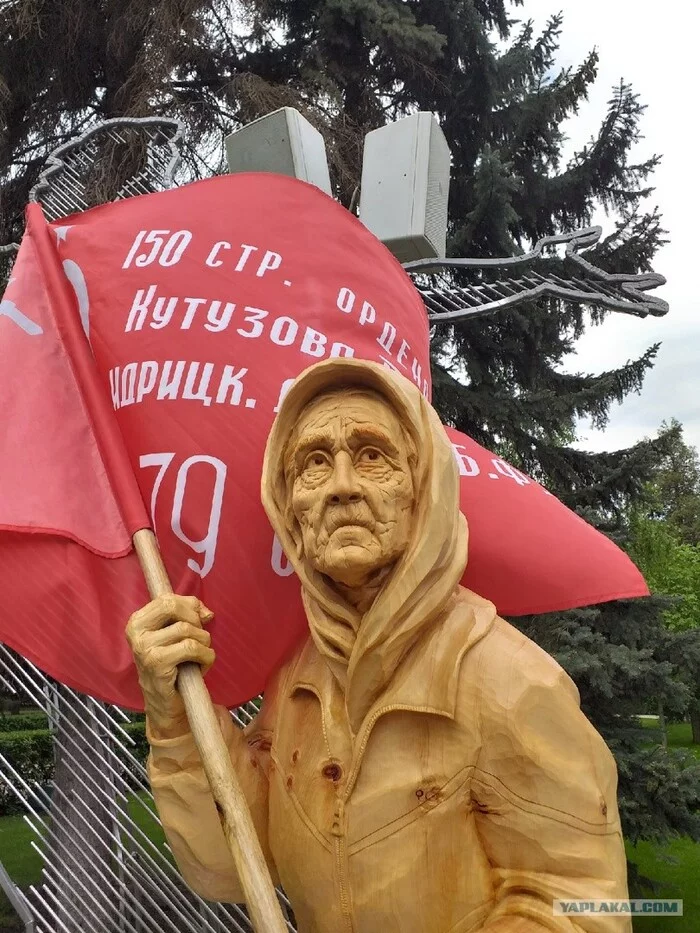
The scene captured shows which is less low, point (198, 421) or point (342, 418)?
point (198, 421)

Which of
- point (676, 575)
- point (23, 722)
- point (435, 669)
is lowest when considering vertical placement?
point (435, 669)

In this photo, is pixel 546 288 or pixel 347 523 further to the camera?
pixel 546 288

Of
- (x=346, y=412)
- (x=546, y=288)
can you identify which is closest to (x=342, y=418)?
(x=346, y=412)

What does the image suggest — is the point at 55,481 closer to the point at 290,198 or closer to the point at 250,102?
the point at 290,198

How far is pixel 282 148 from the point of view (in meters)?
3.79

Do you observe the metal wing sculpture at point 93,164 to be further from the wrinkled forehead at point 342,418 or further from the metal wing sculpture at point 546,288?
the wrinkled forehead at point 342,418

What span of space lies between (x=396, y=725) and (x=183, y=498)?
3.26 feet

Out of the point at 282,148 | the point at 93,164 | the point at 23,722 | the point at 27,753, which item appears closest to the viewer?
the point at 282,148

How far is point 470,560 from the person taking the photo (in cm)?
270

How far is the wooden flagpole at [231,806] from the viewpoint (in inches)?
73.2

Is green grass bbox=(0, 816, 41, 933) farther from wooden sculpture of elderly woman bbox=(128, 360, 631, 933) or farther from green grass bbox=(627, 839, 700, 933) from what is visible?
wooden sculpture of elderly woman bbox=(128, 360, 631, 933)

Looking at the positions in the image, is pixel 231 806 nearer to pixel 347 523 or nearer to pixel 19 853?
pixel 347 523

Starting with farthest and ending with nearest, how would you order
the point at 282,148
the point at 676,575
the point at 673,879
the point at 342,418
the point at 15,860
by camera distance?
the point at 676,575, the point at 15,860, the point at 673,879, the point at 282,148, the point at 342,418

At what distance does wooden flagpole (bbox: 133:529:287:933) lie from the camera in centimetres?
186
